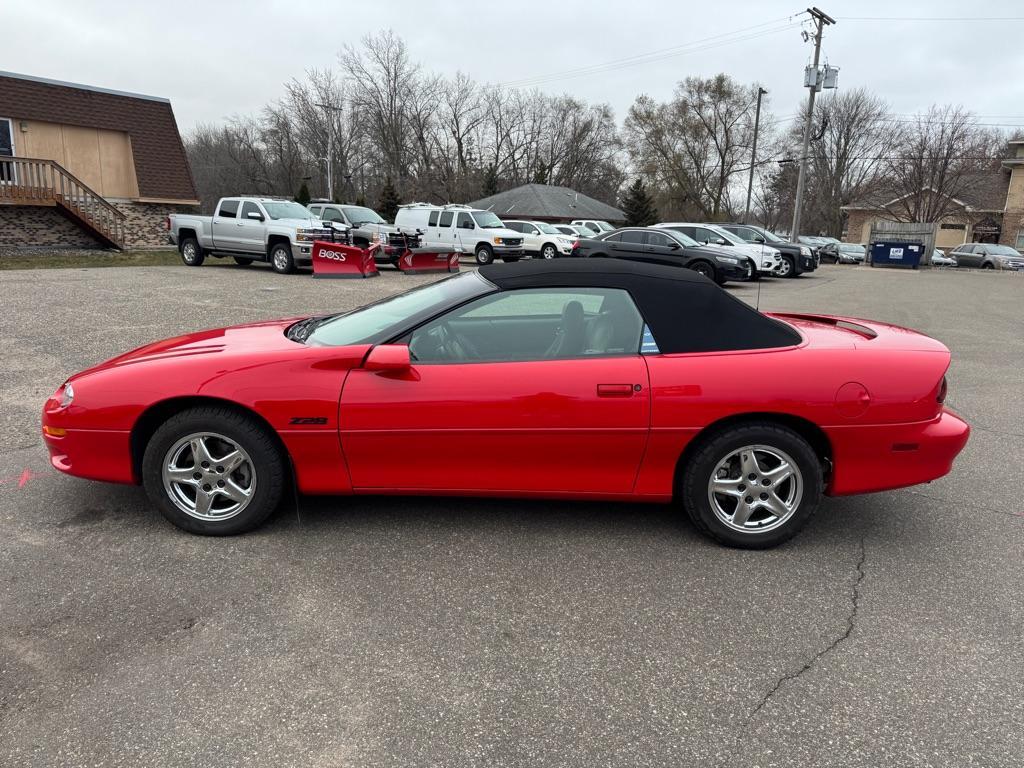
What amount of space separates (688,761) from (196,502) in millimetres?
2581

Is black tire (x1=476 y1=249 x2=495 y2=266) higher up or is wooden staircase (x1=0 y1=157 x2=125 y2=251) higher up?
wooden staircase (x1=0 y1=157 x2=125 y2=251)

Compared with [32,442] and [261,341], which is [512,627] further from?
[32,442]

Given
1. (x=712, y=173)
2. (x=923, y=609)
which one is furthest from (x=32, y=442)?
(x=712, y=173)

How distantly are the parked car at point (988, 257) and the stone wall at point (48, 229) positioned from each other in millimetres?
38569

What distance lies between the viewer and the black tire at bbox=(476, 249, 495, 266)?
23453mm

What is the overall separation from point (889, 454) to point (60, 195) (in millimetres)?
25881

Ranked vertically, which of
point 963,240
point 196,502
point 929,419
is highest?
point 963,240

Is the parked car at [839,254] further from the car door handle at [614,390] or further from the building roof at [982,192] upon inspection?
the car door handle at [614,390]

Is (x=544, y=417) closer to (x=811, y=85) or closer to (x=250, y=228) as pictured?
(x=250, y=228)

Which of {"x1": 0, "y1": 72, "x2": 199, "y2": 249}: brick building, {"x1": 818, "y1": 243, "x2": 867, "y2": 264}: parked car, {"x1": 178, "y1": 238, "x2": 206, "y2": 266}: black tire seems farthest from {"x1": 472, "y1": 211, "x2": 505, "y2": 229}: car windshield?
{"x1": 818, "y1": 243, "x2": 867, "y2": 264}: parked car

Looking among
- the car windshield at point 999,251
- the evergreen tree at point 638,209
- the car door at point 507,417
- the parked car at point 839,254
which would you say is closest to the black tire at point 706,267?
the car door at point 507,417

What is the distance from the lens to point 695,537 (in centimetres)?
360

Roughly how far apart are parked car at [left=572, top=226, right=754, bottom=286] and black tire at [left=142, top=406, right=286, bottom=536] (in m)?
15.6

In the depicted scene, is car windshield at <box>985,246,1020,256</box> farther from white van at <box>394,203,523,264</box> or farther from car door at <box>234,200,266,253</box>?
car door at <box>234,200,266,253</box>
